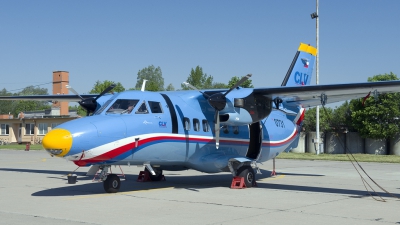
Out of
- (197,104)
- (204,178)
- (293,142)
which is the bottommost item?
(204,178)

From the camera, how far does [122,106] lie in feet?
45.9

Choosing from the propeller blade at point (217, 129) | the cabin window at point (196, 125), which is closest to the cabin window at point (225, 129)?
the propeller blade at point (217, 129)

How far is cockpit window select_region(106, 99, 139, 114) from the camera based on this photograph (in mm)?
13820

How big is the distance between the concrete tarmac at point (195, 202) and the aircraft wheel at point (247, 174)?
413 mm

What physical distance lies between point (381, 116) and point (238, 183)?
31056 millimetres

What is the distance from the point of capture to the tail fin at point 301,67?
20.1 m

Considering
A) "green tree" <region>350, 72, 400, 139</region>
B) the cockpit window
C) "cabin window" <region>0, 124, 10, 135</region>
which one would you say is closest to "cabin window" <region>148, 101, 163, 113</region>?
the cockpit window

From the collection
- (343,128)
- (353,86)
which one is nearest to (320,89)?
(353,86)

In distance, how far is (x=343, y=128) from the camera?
158 ft

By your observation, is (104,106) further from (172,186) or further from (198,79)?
(198,79)

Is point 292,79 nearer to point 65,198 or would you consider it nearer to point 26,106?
→ point 65,198

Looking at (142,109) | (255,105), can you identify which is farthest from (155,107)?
(255,105)

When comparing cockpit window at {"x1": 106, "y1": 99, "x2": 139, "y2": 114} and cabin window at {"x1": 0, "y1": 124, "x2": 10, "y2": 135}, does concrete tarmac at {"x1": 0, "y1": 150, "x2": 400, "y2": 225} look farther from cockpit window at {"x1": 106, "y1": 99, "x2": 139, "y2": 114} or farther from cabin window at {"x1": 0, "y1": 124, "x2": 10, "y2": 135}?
cabin window at {"x1": 0, "y1": 124, "x2": 10, "y2": 135}

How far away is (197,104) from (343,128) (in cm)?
3470
